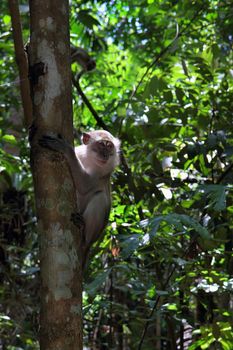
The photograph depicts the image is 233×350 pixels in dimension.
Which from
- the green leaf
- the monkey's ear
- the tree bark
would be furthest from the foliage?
the tree bark

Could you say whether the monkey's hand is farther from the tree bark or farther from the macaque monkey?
the macaque monkey

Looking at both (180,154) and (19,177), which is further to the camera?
(19,177)

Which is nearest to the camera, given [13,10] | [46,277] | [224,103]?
[46,277]

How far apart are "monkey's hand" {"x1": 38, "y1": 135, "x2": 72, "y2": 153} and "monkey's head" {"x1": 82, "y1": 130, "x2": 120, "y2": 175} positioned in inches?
74.0

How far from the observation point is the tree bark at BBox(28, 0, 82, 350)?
2.53 metres

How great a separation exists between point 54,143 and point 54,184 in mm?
207

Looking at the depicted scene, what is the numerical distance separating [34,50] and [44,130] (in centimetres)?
46

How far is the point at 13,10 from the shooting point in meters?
4.06

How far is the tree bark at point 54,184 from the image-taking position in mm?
2527

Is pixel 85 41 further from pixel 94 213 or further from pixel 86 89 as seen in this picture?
pixel 94 213

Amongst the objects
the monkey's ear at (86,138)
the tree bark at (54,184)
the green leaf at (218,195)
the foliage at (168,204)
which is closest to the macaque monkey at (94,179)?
the monkey's ear at (86,138)

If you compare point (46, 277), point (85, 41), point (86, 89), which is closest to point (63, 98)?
point (46, 277)

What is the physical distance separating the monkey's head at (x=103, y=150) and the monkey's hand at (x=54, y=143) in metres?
1.88

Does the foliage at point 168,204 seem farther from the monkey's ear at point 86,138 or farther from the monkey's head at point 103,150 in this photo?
the monkey's ear at point 86,138
